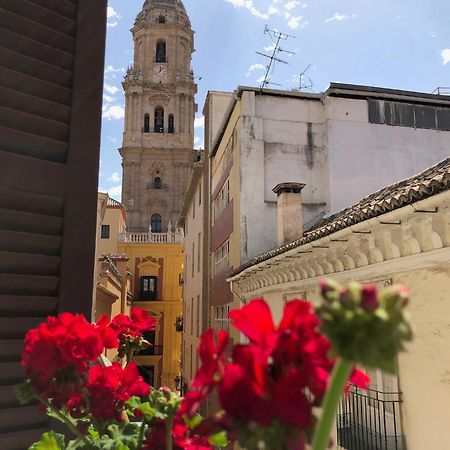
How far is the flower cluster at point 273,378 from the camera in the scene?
84 cm

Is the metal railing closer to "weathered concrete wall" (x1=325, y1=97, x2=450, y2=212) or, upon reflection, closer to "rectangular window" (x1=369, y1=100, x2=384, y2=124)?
"weathered concrete wall" (x1=325, y1=97, x2=450, y2=212)

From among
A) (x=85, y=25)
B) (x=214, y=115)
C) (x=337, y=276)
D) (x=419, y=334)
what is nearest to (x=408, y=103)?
(x=214, y=115)

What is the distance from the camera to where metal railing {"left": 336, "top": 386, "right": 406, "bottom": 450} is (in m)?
5.78

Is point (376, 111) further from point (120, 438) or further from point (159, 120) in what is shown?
point (159, 120)

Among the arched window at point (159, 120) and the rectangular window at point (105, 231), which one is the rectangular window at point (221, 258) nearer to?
the rectangular window at point (105, 231)

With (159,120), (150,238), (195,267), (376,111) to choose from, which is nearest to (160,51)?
(159,120)

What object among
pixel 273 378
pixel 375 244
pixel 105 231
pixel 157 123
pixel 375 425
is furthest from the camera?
pixel 157 123

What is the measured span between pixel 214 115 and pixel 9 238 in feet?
60.9

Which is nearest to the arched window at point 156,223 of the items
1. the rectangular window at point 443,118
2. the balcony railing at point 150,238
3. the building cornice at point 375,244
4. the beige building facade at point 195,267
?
the balcony railing at point 150,238

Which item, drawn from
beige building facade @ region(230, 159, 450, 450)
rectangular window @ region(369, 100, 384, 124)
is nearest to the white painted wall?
rectangular window @ region(369, 100, 384, 124)

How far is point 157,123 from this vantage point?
1986 inches

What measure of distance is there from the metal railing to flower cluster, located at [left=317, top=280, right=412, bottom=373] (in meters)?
4.94

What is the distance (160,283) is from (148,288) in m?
1.01

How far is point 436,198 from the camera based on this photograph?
4.24 metres
